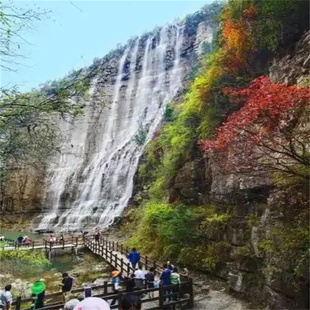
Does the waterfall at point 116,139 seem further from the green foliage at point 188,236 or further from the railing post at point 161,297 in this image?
the railing post at point 161,297

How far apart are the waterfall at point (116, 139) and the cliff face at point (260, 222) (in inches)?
410

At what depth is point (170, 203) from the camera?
50.4ft

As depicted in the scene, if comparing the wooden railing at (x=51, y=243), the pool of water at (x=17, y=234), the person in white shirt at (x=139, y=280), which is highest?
the person in white shirt at (x=139, y=280)

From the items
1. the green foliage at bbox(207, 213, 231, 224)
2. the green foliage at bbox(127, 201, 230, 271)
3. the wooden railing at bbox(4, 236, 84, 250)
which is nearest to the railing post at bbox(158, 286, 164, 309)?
the green foliage at bbox(127, 201, 230, 271)

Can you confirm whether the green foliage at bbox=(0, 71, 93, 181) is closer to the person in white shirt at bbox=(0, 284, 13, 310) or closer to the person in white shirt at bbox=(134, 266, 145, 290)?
the person in white shirt at bbox=(0, 284, 13, 310)

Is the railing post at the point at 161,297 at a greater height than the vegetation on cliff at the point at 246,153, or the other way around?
the vegetation on cliff at the point at 246,153

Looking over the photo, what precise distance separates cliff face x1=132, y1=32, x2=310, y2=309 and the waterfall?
1042cm

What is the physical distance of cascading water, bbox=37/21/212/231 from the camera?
27953 millimetres

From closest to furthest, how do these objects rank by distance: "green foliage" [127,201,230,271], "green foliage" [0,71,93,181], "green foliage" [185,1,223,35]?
"green foliage" [0,71,93,181]
"green foliage" [127,201,230,271]
"green foliage" [185,1,223,35]

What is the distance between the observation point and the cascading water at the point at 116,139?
27953 millimetres

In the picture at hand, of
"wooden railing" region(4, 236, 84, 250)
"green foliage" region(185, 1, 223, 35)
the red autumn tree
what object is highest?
"green foliage" region(185, 1, 223, 35)

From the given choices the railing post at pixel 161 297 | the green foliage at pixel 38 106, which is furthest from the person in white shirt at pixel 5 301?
the green foliage at pixel 38 106

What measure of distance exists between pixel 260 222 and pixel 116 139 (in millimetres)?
28269

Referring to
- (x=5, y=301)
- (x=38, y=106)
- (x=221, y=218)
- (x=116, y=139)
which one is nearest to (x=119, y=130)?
(x=116, y=139)
